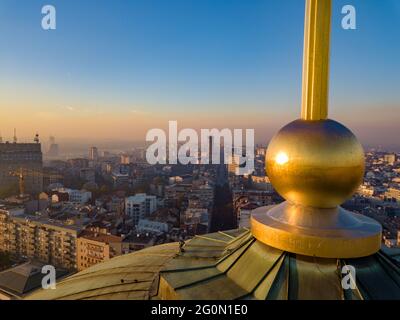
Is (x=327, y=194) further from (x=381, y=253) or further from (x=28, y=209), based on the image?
(x=28, y=209)

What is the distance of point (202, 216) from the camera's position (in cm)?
3612

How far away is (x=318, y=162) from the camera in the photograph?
3.27 m

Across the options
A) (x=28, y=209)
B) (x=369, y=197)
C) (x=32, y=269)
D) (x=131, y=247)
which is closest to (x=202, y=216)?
(x=131, y=247)

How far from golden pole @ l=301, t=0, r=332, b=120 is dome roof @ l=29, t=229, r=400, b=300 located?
5.27 feet

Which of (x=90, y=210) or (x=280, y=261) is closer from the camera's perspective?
(x=280, y=261)

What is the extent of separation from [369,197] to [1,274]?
50.6 meters

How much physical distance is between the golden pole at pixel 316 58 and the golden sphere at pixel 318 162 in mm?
209

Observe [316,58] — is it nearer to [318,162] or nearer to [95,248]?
[318,162]

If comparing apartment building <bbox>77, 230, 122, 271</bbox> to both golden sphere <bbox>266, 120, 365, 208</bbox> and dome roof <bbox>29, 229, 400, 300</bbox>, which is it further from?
golden sphere <bbox>266, 120, 365, 208</bbox>

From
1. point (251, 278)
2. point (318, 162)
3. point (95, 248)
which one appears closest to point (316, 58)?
point (318, 162)

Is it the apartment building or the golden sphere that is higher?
the golden sphere

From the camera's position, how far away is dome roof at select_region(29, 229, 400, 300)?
3.12 meters

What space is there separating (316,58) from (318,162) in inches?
46.3

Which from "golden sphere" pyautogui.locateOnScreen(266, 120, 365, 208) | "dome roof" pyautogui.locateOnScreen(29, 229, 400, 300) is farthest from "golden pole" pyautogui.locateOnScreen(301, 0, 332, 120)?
"dome roof" pyautogui.locateOnScreen(29, 229, 400, 300)
